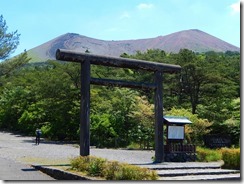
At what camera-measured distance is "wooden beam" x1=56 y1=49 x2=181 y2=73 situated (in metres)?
11.8

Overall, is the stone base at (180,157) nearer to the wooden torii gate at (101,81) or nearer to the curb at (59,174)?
the wooden torii gate at (101,81)

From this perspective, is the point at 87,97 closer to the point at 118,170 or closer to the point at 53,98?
the point at 118,170

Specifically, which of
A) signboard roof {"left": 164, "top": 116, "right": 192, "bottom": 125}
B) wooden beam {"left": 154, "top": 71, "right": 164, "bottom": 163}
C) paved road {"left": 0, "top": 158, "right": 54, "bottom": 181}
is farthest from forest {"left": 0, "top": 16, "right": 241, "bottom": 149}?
paved road {"left": 0, "top": 158, "right": 54, "bottom": 181}

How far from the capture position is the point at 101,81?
12.7 metres

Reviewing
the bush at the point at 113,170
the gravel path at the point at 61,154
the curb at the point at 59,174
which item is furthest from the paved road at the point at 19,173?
the gravel path at the point at 61,154

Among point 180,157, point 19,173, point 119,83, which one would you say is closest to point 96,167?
point 19,173

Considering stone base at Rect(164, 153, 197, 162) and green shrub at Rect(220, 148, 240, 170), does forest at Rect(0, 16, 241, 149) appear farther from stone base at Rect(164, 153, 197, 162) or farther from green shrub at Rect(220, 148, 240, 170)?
green shrub at Rect(220, 148, 240, 170)

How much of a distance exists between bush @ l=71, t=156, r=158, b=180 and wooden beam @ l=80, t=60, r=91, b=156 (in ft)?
5.88

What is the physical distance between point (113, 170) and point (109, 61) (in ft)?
15.8

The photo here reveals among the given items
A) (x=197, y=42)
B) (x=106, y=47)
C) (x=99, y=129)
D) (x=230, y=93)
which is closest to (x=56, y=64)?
(x=99, y=129)

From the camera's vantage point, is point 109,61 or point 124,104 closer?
point 109,61

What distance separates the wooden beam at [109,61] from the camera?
11837 mm

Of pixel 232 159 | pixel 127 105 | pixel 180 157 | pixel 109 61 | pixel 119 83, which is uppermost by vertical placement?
pixel 109 61

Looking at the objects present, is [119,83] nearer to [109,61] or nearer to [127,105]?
[109,61]
